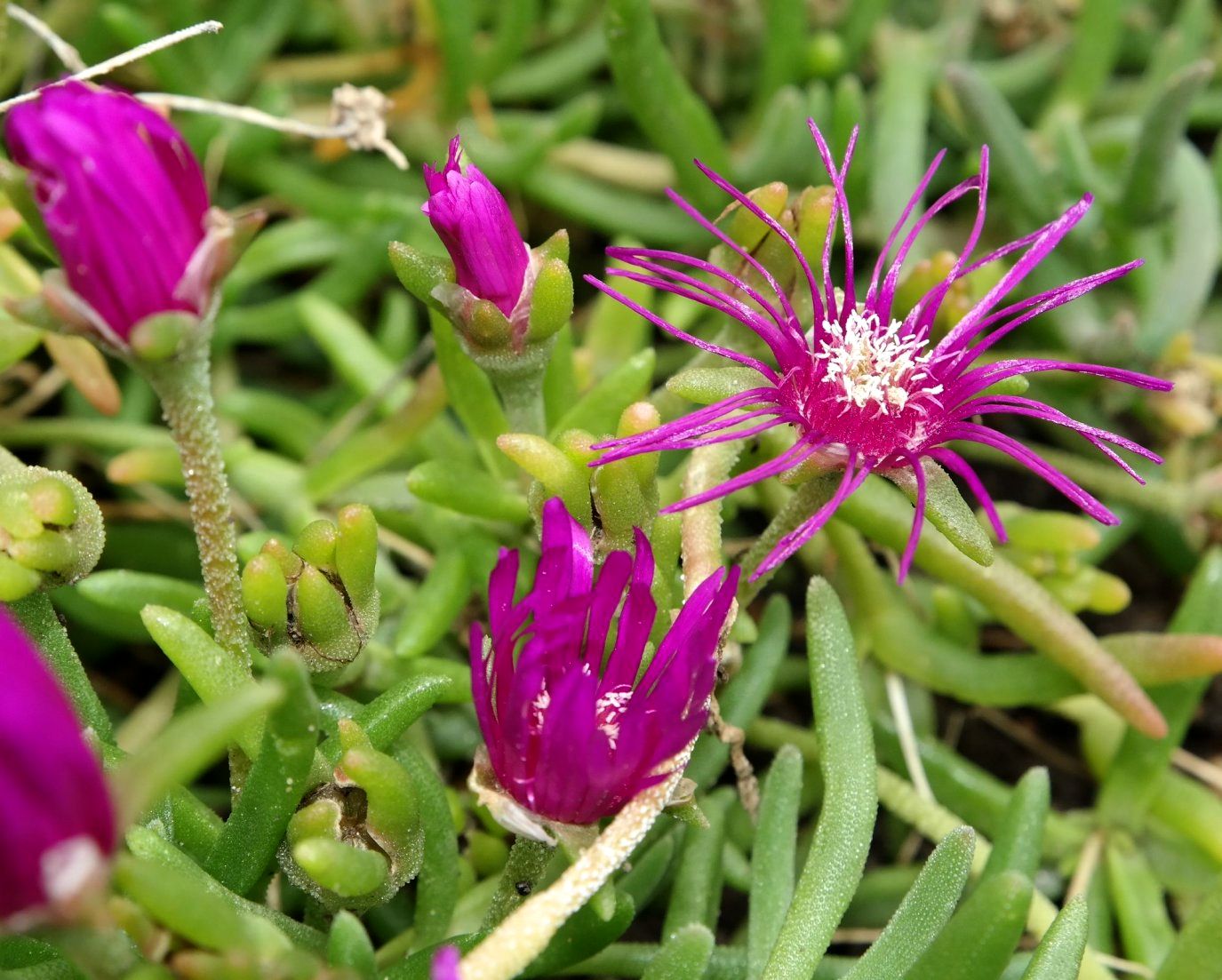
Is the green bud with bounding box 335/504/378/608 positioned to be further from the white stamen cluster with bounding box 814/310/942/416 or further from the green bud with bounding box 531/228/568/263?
the white stamen cluster with bounding box 814/310/942/416

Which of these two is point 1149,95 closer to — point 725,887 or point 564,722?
Result: point 725,887

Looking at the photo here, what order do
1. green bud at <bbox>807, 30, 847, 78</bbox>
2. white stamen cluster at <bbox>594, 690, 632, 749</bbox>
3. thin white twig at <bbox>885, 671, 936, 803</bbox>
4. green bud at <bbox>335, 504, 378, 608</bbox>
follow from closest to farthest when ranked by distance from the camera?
white stamen cluster at <bbox>594, 690, 632, 749</bbox>
green bud at <bbox>335, 504, 378, 608</bbox>
thin white twig at <bbox>885, 671, 936, 803</bbox>
green bud at <bbox>807, 30, 847, 78</bbox>

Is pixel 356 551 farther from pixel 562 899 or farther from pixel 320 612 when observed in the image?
pixel 562 899

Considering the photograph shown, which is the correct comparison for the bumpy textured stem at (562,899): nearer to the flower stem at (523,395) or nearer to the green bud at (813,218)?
the flower stem at (523,395)

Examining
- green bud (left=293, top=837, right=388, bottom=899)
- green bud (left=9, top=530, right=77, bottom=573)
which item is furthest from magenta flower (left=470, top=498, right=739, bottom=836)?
green bud (left=9, top=530, right=77, bottom=573)

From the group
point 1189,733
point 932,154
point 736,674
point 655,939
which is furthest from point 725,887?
point 932,154

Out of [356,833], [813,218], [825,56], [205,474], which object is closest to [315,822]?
[356,833]
